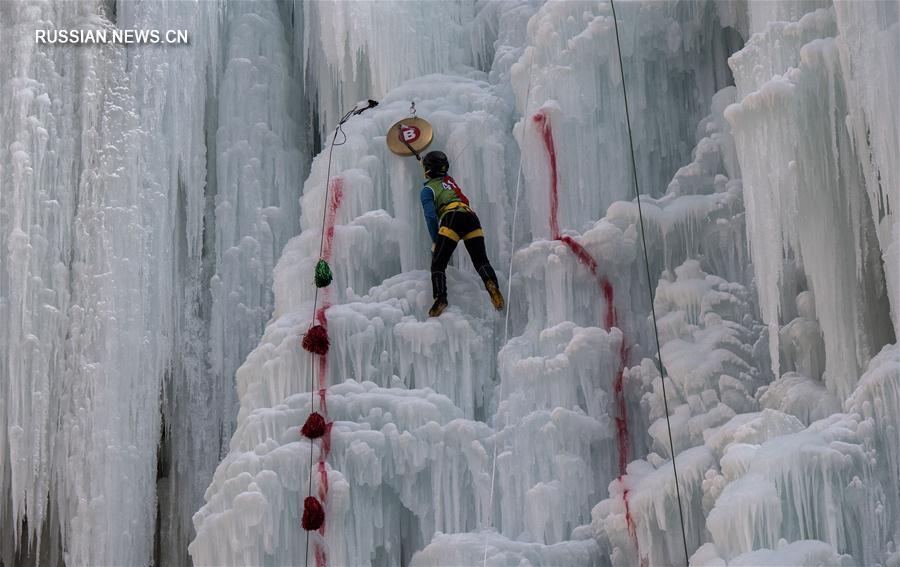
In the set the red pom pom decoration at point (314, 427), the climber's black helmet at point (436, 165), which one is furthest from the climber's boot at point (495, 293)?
the red pom pom decoration at point (314, 427)

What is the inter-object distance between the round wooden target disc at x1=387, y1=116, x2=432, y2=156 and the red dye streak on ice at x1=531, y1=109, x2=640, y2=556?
721 millimetres

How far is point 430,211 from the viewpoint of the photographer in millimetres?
8070

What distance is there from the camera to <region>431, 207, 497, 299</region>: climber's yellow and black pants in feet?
26.2

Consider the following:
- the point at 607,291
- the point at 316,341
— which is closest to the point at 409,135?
the point at 316,341

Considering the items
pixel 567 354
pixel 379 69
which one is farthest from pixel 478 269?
pixel 379 69

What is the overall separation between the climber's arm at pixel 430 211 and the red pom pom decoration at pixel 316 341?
0.91 meters

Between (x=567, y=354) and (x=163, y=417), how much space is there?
10.5 ft

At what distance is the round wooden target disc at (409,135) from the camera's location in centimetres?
852

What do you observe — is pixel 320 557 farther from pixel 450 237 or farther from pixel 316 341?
pixel 450 237

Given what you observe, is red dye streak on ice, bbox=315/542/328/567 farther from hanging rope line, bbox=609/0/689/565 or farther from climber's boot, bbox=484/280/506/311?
hanging rope line, bbox=609/0/689/565

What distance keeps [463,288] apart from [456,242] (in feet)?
1.07

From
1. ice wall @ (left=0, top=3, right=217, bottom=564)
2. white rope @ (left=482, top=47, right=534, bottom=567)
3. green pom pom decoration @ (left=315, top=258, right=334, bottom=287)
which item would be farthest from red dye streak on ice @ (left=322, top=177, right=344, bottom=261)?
ice wall @ (left=0, top=3, right=217, bottom=564)

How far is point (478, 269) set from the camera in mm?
8008

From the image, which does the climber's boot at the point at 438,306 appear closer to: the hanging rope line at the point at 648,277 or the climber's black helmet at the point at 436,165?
the climber's black helmet at the point at 436,165
